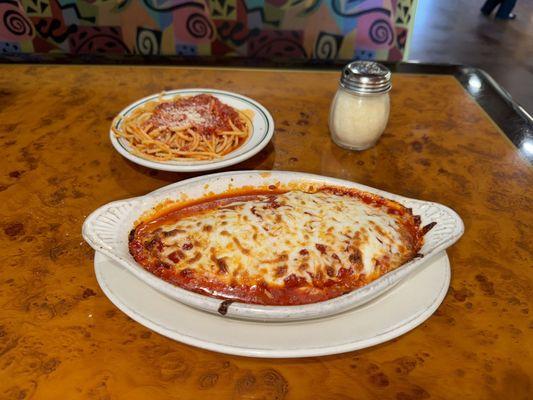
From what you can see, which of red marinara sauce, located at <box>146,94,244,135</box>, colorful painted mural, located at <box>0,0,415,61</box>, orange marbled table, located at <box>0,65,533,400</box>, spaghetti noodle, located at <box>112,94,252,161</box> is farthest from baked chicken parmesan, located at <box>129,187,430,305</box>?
colorful painted mural, located at <box>0,0,415,61</box>

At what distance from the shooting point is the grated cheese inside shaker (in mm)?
1462

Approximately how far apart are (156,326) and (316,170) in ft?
2.53

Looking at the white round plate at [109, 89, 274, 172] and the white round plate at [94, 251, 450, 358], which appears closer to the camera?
the white round plate at [94, 251, 450, 358]

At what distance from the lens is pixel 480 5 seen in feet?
22.2

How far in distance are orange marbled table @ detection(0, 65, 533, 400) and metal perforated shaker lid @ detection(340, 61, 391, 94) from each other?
0.23 metres

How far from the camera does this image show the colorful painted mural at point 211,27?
2.36 metres

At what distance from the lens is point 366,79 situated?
1.45 m

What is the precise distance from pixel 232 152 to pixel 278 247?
541mm

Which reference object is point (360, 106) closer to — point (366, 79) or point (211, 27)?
point (366, 79)

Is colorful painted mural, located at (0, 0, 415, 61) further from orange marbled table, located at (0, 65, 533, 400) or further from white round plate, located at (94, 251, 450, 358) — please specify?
white round plate, located at (94, 251, 450, 358)

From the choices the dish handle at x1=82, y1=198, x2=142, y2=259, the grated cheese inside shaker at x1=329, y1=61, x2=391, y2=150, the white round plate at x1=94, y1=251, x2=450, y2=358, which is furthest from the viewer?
the grated cheese inside shaker at x1=329, y1=61, x2=391, y2=150

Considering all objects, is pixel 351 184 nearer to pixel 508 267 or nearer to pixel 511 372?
pixel 508 267

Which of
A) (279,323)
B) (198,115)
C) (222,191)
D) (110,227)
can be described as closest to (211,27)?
(198,115)

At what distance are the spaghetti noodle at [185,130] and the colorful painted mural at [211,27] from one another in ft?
3.08
